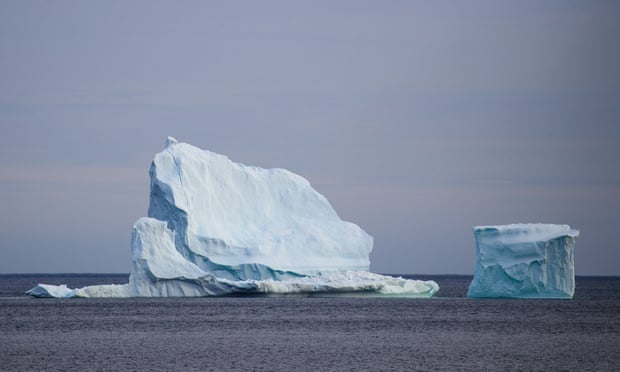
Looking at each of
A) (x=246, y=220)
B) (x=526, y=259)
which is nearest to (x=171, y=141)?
(x=246, y=220)

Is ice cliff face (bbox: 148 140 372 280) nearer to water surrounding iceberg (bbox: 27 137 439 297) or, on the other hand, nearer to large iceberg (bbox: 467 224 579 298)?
water surrounding iceberg (bbox: 27 137 439 297)

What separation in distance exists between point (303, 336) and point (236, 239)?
480 inches

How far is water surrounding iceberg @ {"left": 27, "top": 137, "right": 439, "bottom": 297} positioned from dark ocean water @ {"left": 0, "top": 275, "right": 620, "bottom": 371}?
865 mm

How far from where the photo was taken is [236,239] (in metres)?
36.8

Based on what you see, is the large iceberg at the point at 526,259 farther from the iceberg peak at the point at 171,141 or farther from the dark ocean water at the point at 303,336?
the iceberg peak at the point at 171,141

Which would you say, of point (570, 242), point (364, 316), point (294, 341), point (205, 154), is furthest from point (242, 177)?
point (294, 341)

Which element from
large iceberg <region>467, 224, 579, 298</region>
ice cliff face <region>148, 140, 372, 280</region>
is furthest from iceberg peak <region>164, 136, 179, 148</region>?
large iceberg <region>467, 224, 579, 298</region>

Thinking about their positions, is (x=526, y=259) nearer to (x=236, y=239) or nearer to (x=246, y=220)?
(x=236, y=239)

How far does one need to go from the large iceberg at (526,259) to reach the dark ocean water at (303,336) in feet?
2.91

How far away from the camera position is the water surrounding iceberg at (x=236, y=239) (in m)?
33.1

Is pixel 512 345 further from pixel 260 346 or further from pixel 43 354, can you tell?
pixel 43 354

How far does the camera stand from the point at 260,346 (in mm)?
22406

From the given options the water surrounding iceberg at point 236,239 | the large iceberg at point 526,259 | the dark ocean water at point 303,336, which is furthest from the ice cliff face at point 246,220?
the large iceberg at point 526,259

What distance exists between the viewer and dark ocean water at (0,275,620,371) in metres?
19.2
